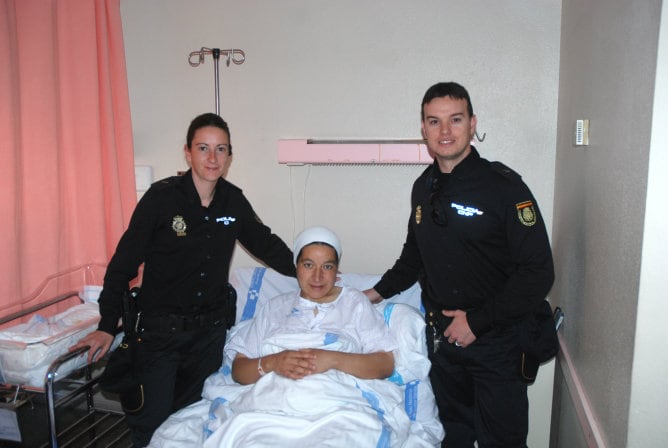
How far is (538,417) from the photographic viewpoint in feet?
9.75

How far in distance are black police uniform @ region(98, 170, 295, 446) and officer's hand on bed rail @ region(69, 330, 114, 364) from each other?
0.04 metres

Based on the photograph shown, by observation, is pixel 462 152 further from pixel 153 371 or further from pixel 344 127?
pixel 153 371

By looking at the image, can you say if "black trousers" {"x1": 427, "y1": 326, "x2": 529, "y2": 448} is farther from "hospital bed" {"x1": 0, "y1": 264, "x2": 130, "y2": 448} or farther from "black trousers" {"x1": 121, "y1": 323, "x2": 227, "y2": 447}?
"hospital bed" {"x1": 0, "y1": 264, "x2": 130, "y2": 448}

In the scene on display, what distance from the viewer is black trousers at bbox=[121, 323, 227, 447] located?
7.57 ft

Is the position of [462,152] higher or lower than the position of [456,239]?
higher

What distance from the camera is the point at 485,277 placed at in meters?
2.06

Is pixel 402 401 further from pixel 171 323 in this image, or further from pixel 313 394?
pixel 171 323

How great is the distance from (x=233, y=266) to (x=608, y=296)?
225 centimetres

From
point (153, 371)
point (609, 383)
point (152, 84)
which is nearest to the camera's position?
point (609, 383)

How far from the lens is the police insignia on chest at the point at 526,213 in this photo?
191cm

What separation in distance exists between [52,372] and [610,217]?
7.36ft

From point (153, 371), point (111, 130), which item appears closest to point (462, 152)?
point (153, 371)

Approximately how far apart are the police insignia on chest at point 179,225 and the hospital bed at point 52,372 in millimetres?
648

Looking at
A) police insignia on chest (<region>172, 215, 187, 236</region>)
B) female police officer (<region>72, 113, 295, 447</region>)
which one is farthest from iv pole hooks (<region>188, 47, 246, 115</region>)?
police insignia on chest (<region>172, 215, 187, 236</region>)
